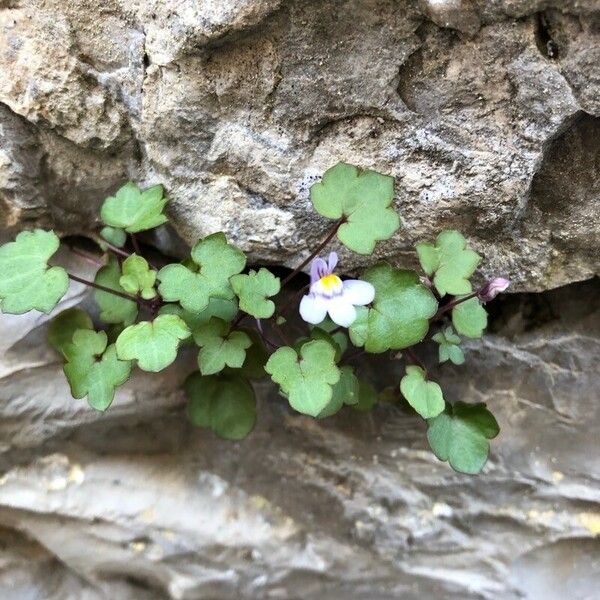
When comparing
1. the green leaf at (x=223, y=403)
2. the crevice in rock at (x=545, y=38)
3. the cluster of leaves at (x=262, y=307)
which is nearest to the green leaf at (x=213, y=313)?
the cluster of leaves at (x=262, y=307)

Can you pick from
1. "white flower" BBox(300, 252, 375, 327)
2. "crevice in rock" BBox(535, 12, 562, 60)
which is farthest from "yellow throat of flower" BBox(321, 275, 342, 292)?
"crevice in rock" BBox(535, 12, 562, 60)

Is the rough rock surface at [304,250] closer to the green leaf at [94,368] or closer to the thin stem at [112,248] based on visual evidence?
the thin stem at [112,248]

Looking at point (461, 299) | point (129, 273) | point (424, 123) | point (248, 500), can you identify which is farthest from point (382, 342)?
point (248, 500)

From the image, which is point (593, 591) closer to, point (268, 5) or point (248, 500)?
point (248, 500)

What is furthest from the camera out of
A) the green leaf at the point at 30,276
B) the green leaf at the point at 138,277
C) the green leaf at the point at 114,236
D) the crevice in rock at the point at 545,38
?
the green leaf at the point at 114,236

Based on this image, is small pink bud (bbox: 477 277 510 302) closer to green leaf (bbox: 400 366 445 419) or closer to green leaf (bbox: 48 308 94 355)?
green leaf (bbox: 400 366 445 419)
